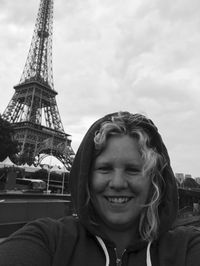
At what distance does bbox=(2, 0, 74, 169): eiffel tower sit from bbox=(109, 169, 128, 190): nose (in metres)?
44.4

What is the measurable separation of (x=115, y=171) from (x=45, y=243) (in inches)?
22.0

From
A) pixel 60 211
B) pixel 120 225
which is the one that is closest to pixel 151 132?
pixel 120 225

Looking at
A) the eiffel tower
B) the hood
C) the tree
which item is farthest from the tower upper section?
the hood

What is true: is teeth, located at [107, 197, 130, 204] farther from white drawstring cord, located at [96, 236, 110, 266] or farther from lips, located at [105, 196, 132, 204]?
white drawstring cord, located at [96, 236, 110, 266]

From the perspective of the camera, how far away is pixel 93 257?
158 centimetres

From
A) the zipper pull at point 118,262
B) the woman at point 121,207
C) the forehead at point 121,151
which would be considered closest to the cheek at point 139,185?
the woman at point 121,207

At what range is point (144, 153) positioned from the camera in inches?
70.2

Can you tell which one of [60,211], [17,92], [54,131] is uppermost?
[17,92]

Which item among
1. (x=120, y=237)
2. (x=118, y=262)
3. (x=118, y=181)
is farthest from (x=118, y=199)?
(x=118, y=262)

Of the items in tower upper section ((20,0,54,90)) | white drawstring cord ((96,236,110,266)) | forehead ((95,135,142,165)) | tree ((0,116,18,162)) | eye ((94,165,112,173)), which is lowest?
white drawstring cord ((96,236,110,266))

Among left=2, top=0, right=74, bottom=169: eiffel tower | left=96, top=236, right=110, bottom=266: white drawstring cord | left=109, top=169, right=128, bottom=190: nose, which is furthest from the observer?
left=2, top=0, right=74, bottom=169: eiffel tower

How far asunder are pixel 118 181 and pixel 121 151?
185 mm

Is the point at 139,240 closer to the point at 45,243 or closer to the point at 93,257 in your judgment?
the point at 93,257

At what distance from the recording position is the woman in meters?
1.58
